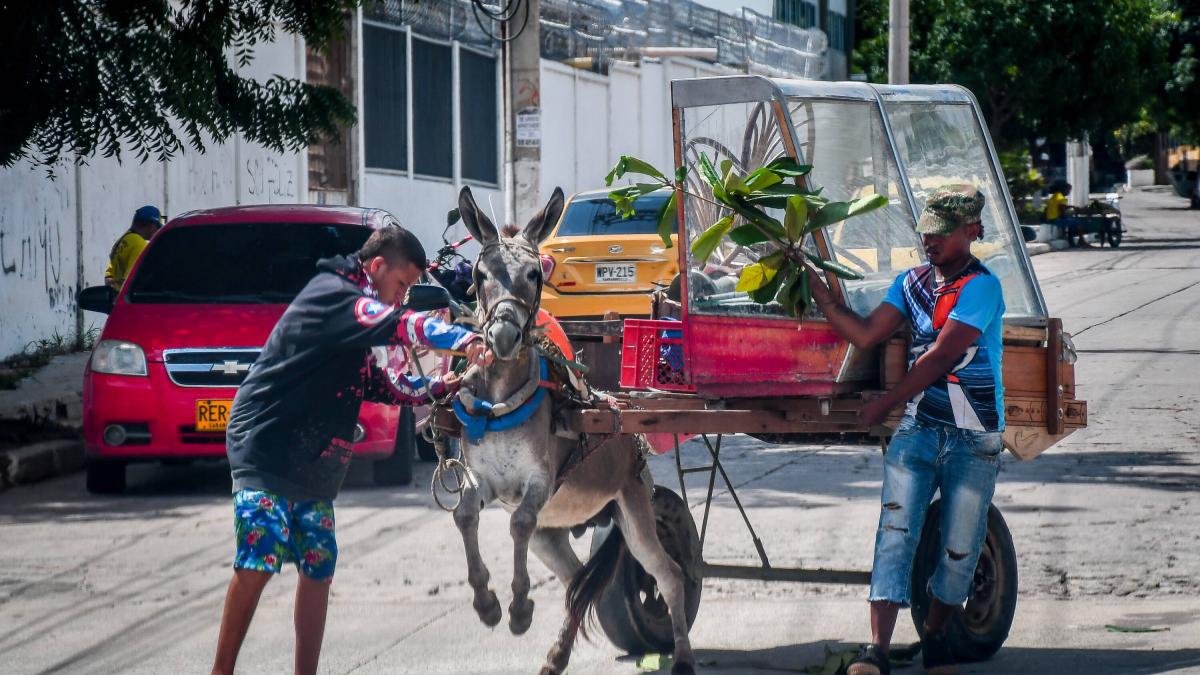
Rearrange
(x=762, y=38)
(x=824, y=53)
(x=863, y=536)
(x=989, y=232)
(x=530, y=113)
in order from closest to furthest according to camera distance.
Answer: (x=989, y=232) < (x=863, y=536) < (x=530, y=113) < (x=762, y=38) < (x=824, y=53)

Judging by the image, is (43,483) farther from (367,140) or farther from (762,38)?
(762,38)

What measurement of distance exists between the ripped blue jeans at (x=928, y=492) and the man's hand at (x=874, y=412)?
16 cm

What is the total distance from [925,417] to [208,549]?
4.61 meters

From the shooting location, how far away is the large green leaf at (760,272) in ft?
18.5

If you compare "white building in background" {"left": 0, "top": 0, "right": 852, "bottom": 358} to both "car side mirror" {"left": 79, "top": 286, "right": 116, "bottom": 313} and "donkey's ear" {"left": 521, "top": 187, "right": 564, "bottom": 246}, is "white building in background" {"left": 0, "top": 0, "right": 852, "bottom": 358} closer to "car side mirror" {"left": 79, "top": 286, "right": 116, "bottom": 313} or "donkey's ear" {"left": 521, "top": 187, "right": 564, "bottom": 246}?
"car side mirror" {"left": 79, "top": 286, "right": 116, "bottom": 313}

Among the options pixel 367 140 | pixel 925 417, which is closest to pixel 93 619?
pixel 925 417

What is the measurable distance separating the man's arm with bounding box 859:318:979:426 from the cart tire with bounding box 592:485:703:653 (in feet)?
3.92

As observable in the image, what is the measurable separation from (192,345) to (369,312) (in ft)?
17.6

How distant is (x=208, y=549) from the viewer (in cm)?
884

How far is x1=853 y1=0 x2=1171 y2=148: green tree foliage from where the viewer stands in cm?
4078

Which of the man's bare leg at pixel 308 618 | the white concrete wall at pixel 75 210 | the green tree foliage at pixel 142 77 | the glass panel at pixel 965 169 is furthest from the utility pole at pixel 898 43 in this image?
the man's bare leg at pixel 308 618

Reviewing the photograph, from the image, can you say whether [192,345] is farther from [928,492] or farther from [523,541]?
[928,492]

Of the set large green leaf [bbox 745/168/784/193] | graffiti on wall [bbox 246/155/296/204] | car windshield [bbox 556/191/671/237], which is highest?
graffiti on wall [bbox 246/155/296/204]

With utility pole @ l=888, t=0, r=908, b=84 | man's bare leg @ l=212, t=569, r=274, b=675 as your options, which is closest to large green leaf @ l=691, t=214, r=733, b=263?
man's bare leg @ l=212, t=569, r=274, b=675
